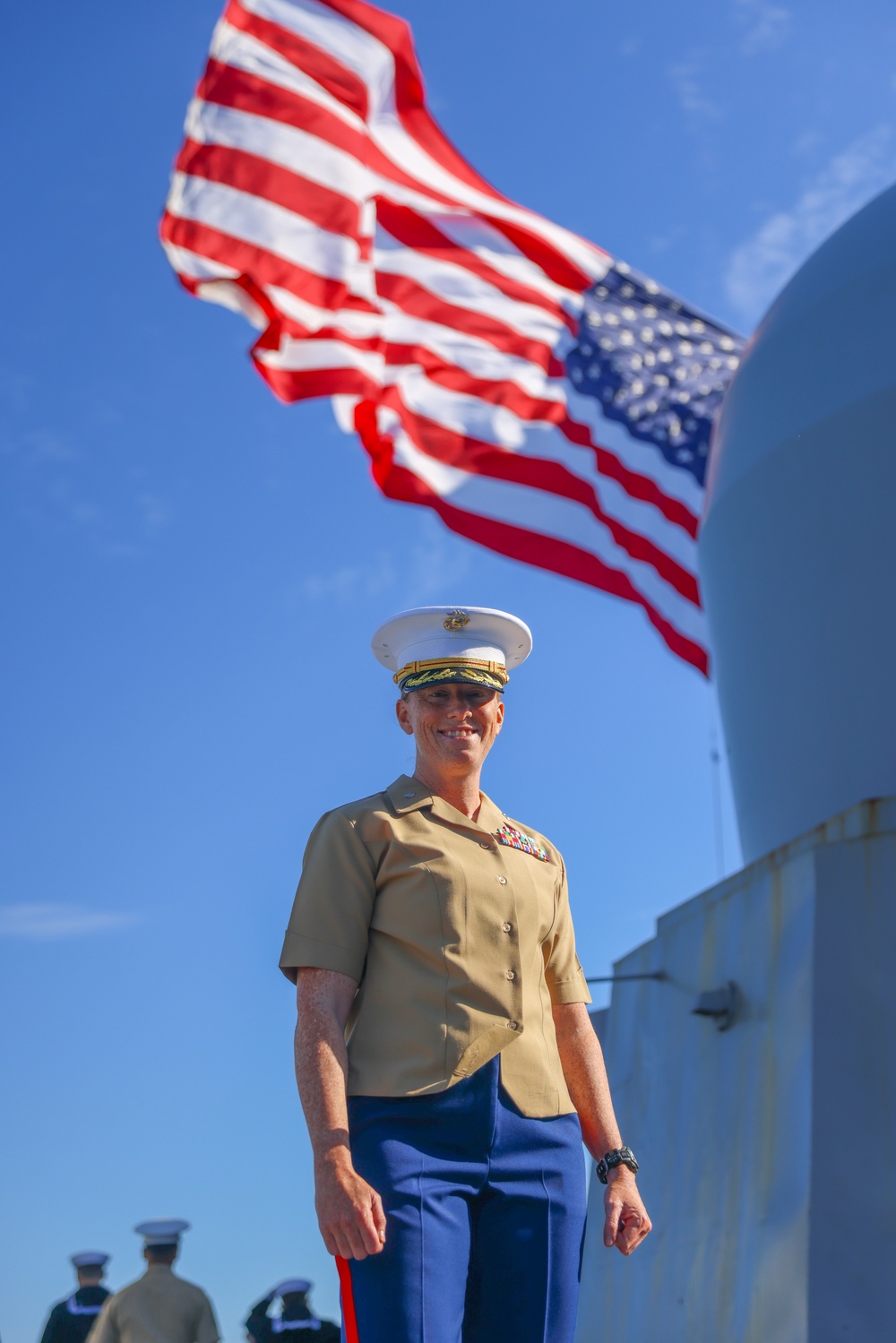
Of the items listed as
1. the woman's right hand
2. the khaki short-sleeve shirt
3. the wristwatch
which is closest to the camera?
the woman's right hand

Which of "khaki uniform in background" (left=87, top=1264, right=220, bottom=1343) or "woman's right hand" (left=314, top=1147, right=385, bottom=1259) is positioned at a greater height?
"woman's right hand" (left=314, top=1147, right=385, bottom=1259)

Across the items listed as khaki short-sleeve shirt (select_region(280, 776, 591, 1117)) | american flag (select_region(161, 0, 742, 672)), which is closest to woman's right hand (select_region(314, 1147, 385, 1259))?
khaki short-sleeve shirt (select_region(280, 776, 591, 1117))

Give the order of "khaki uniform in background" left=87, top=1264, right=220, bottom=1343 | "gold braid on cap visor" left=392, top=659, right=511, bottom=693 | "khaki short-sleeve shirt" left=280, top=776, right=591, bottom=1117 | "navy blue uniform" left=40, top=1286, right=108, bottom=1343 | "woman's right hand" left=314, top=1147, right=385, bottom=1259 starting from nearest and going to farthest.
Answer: "woman's right hand" left=314, top=1147, right=385, bottom=1259
"khaki short-sleeve shirt" left=280, top=776, right=591, bottom=1117
"gold braid on cap visor" left=392, top=659, right=511, bottom=693
"khaki uniform in background" left=87, top=1264, right=220, bottom=1343
"navy blue uniform" left=40, top=1286, right=108, bottom=1343

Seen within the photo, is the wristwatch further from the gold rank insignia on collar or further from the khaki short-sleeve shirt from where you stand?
the gold rank insignia on collar

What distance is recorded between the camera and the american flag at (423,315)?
7492 mm

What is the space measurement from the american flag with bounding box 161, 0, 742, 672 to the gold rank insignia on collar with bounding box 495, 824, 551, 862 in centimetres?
529

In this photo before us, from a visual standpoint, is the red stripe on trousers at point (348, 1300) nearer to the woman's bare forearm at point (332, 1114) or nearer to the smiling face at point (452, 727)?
the woman's bare forearm at point (332, 1114)

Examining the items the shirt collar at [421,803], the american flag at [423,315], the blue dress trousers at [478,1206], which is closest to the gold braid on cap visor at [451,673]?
the shirt collar at [421,803]

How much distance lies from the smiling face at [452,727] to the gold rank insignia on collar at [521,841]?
4.3 inches

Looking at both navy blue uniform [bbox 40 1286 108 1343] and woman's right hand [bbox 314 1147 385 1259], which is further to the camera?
navy blue uniform [bbox 40 1286 108 1343]

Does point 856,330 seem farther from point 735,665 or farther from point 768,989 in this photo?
point 768,989

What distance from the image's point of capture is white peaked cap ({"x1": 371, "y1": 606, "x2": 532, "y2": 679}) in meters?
2.25

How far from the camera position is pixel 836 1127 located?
348cm

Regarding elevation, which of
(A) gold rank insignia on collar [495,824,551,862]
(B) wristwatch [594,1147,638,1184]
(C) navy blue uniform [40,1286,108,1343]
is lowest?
(C) navy blue uniform [40,1286,108,1343]
